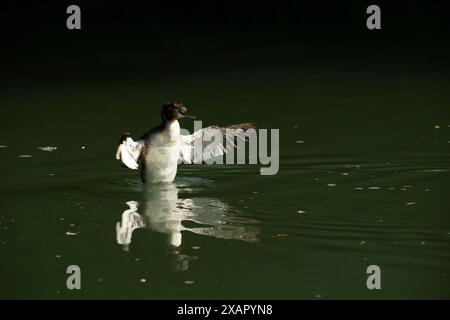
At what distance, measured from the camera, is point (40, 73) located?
62.6 ft

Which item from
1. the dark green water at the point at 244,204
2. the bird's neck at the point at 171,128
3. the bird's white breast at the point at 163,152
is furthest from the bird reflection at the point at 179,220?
the bird's neck at the point at 171,128

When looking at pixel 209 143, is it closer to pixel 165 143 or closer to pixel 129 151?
pixel 165 143

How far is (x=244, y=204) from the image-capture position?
976 centimetres

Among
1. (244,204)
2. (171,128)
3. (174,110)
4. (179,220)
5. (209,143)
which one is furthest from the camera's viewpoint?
(209,143)

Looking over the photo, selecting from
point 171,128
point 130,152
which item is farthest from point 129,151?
point 171,128

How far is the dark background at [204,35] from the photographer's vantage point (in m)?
19.3

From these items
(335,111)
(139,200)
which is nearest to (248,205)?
(139,200)

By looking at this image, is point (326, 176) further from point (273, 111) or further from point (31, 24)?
point (31, 24)

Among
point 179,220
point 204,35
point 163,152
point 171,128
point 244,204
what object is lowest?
point 179,220

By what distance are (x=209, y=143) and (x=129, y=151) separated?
3.04ft

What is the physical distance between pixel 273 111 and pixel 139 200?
200 inches

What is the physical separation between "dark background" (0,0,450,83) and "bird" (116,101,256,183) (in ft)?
25.8

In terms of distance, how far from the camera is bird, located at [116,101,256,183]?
10383 millimetres

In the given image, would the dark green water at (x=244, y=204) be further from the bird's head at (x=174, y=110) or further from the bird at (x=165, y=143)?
the bird's head at (x=174, y=110)
